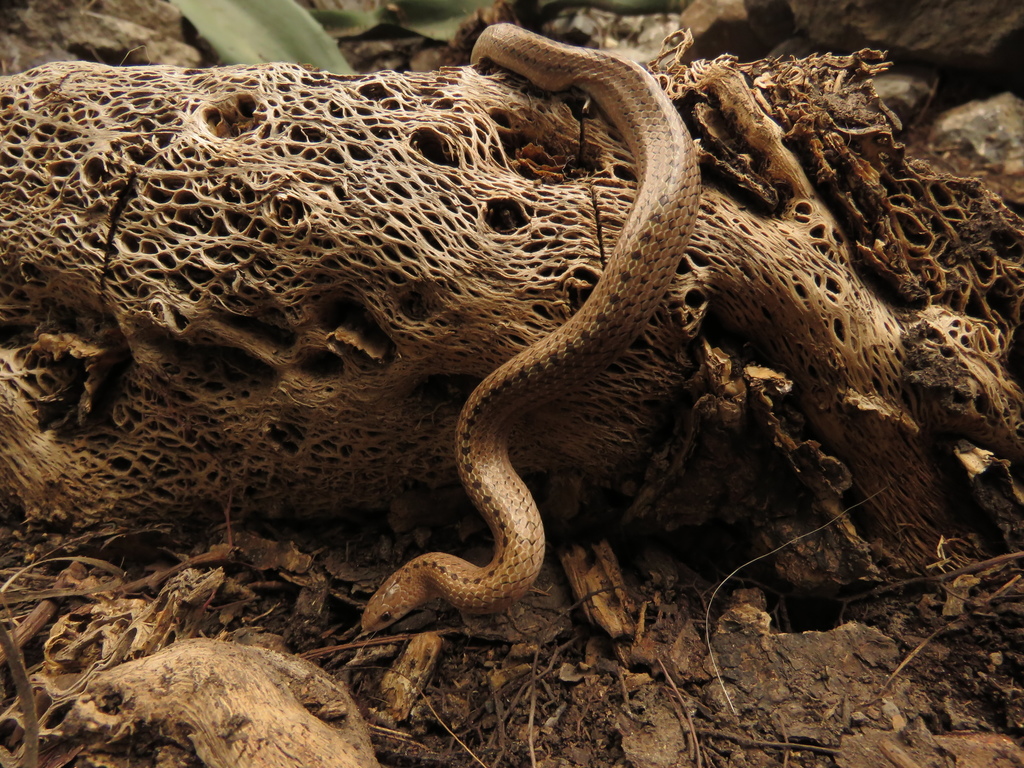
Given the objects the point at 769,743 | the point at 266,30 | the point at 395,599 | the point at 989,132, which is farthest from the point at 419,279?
the point at 989,132

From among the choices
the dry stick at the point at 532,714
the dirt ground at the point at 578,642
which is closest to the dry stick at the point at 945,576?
the dirt ground at the point at 578,642

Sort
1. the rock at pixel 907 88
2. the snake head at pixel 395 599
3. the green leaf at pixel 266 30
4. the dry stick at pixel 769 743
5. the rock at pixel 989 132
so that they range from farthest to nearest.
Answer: the rock at pixel 907 88 < the rock at pixel 989 132 < the green leaf at pixel 266 30 < the snake head at pixel 395 599 < the dry stick at pixel 769 743

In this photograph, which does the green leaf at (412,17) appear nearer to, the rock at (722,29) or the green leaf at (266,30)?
the green leaf at (266,30)

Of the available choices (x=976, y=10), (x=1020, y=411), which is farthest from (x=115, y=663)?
(x=976, y=10)

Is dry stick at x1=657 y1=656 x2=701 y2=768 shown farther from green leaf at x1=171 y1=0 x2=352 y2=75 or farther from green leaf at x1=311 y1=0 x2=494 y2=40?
green leaf at x1=311 y1=0 x2=494 y2=40

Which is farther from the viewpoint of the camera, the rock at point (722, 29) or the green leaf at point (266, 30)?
the rock at point (722, 29)

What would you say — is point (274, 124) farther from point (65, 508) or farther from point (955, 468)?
point (955, 468)

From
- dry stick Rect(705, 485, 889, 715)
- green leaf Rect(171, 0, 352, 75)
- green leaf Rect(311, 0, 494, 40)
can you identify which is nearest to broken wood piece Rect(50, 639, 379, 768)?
dry stick Rect(705, 485, 889, 715)
